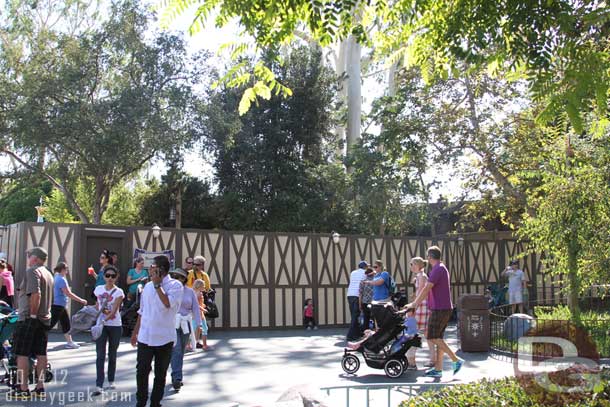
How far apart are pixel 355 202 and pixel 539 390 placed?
796 inches

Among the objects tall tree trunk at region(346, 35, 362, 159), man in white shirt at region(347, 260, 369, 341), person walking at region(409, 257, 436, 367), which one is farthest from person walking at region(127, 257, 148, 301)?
tall tree trunk at region(346, 35, 362, 159)

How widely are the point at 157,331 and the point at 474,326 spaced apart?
273 inches

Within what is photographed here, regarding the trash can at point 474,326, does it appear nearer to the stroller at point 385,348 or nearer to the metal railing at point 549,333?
the metal railing at point 549,333

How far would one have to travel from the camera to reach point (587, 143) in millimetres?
12344

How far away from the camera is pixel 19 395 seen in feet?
23.5

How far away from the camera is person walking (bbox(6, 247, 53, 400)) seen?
7105 millimetres

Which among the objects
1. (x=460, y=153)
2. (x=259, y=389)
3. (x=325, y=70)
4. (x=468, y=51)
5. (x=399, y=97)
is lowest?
(x=259, y=389)

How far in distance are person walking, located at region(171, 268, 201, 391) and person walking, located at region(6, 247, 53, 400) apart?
57.1 inches

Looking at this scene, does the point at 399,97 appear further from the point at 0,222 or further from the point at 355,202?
the point at 0,222

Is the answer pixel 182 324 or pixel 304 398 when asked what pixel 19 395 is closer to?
pixel 182 324

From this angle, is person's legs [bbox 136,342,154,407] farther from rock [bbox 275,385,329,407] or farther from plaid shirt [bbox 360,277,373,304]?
plaid shirt [bbox 360,277,373,304]

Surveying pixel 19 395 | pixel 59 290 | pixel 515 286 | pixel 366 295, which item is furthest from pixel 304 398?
pixel 515 286

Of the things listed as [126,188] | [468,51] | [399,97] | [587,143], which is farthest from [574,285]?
[126,188]

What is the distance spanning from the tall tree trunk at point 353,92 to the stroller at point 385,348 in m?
22.9
